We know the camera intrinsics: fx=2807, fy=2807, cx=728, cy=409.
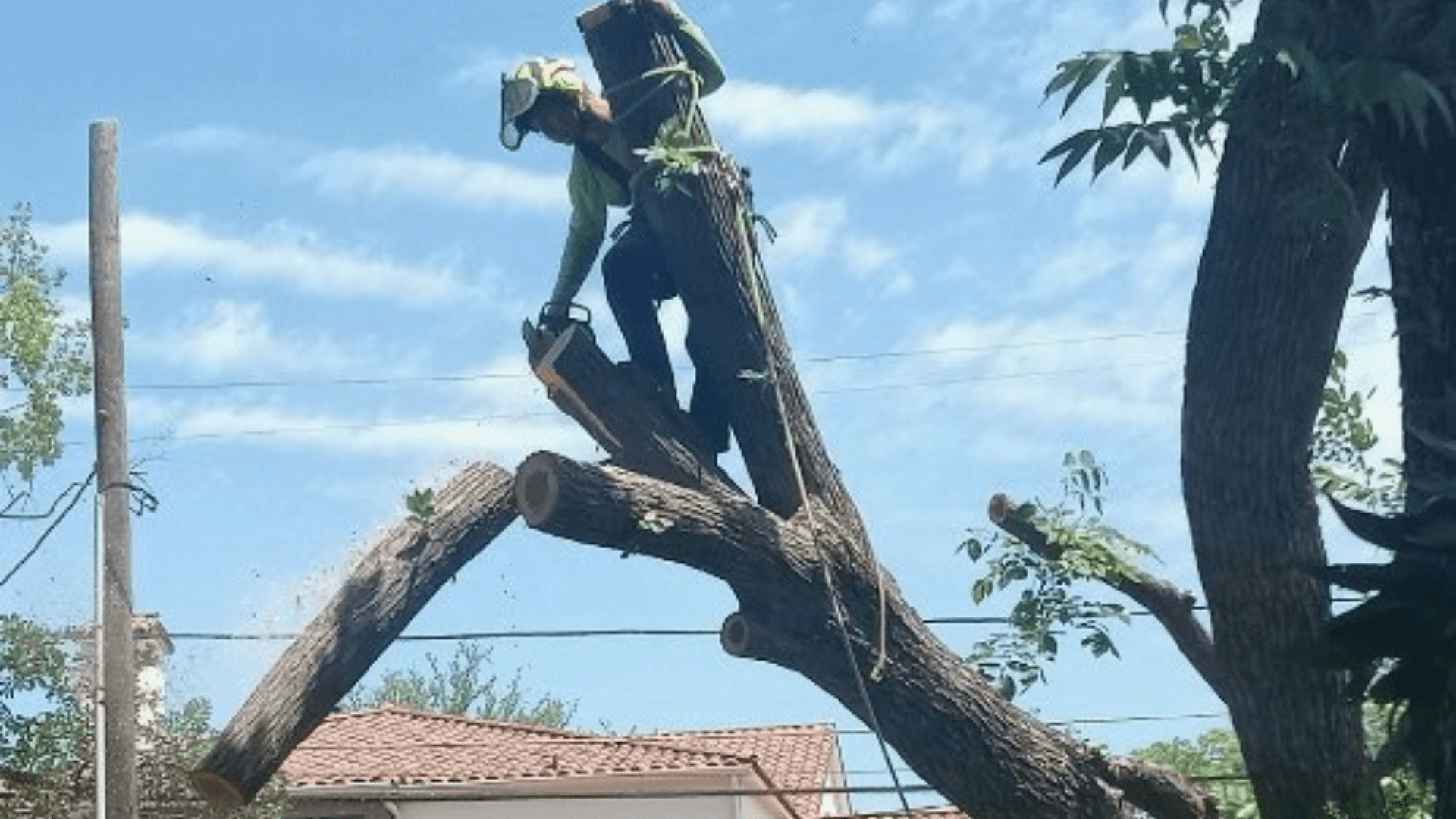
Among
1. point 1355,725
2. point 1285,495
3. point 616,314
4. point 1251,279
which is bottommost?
point 1355,725

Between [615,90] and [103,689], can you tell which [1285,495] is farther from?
[103,689]

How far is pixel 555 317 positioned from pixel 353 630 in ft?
4.40

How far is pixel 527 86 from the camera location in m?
9.80

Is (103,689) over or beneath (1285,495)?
over

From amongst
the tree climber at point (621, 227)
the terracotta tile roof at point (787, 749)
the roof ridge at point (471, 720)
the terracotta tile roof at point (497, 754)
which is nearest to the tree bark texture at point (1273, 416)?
the tree climber at point (621, 227)

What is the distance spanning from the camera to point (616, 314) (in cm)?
1014

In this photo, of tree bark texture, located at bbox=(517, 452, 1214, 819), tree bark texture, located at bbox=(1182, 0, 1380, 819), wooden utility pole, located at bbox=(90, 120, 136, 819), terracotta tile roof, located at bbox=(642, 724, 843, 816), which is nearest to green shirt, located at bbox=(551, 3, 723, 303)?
tree bark texture, located at bbox=(517, 452, 1214, 819)

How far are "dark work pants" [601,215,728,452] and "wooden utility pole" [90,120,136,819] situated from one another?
593 centimetres

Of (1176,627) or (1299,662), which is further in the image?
(1176,627)

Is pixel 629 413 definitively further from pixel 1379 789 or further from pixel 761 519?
pixel 1379 789

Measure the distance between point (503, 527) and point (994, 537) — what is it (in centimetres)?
197

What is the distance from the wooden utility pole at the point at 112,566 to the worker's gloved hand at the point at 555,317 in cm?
582

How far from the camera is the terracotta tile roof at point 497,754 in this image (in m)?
26.2

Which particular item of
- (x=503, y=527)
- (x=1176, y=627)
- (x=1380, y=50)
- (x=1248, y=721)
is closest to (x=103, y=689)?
(x=503, y=527)
